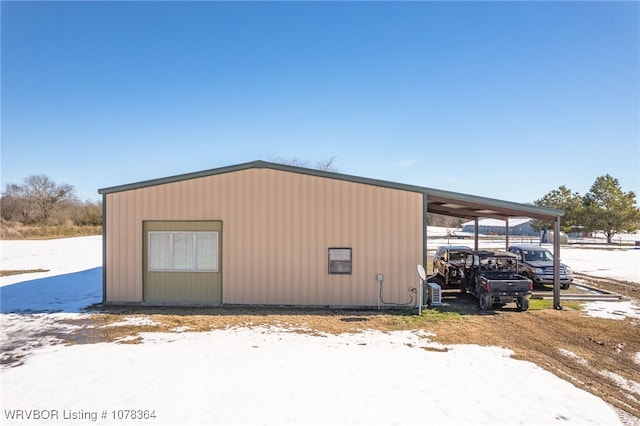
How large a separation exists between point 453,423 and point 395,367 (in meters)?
1.74

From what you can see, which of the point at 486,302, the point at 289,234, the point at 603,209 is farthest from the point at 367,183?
the point at 603,209

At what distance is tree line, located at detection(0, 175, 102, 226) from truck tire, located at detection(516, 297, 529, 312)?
5694 cm

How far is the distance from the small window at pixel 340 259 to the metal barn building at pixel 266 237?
0.03 meters

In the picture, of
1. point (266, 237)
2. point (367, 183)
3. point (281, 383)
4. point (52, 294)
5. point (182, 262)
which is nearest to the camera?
point (281, 383)

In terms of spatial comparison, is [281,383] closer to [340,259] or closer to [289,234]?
[340,259]

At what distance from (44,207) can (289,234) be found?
2290 inches

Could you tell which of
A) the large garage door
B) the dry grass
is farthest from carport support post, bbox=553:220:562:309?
the large garage door

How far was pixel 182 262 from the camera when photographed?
11.0m

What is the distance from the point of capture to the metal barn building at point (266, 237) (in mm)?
10602

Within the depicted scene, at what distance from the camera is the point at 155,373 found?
5.92 metres

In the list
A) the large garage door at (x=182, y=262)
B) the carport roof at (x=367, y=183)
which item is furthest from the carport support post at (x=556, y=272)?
the large garage door at (x=182, y=262)

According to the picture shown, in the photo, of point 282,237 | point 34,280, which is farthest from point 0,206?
point 282,237

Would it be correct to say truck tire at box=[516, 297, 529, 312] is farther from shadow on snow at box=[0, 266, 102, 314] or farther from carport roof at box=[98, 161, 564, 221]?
shadow on snow at box=[0, 266, 102, 314]

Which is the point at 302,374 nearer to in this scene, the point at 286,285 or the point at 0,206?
the point at 286,285
